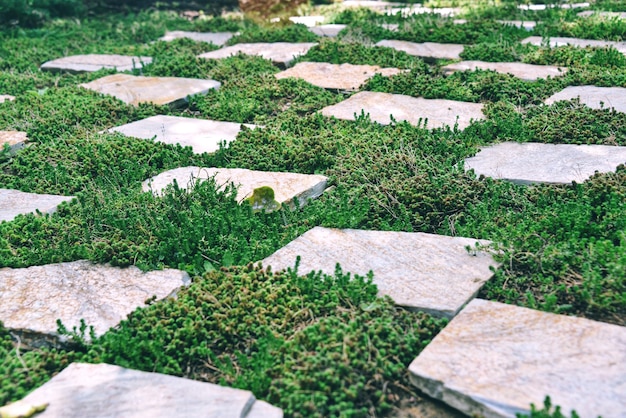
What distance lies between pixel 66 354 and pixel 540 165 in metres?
2.70

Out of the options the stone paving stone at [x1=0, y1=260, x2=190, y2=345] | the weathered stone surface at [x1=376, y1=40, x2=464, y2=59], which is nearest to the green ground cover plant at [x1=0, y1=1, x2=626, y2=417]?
the stone paving stone at [x1=0, y1=260, x2=190, y2=345]

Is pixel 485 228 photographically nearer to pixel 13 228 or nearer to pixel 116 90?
pixel 13 228

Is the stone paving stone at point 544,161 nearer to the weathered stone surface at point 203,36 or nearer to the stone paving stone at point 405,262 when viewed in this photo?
the stone paving stone at point 405,262

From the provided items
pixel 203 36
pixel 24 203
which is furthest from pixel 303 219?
pixel 203 36

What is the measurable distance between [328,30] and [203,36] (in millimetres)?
1483

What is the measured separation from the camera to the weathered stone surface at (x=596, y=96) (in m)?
4.89

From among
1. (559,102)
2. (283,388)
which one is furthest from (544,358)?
(559,102)

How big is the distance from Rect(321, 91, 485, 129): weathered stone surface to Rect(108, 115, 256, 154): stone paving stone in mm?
708

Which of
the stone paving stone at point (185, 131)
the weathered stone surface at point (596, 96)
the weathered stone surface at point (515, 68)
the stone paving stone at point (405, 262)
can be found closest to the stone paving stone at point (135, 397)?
the stone paving stone at point (405, 262)

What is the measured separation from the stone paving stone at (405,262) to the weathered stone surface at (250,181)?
426 mm

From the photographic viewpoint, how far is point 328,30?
8.13m

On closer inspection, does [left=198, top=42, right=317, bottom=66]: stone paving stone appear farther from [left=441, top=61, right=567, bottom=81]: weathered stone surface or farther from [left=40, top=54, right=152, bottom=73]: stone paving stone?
[left=441, top=61, right=567, bottom=81]: weathered stone surface

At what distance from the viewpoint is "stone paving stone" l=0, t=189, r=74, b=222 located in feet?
12.9

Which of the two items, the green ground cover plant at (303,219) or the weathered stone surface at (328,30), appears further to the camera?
the weathered stone surface at (328,30)
